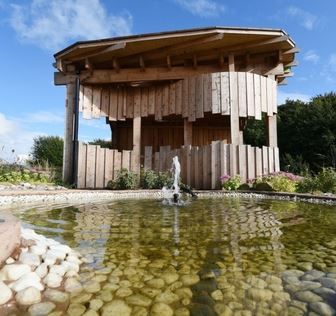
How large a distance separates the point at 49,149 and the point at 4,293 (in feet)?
59.6

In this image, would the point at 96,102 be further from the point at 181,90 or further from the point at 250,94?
the point at 250,94

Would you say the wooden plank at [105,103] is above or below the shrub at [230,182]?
above

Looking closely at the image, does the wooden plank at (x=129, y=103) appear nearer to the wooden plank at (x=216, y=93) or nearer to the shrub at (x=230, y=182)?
the wooden plank at (x=216, y=93)

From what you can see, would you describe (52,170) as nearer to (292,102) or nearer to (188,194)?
(188,194)

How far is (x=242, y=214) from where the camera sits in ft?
17.2

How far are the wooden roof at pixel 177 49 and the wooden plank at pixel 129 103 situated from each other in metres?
0.94

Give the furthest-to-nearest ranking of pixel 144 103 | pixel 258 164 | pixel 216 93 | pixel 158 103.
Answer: pixel 144 103
pixel 158 103
pixel 216 93
pixel 258 164

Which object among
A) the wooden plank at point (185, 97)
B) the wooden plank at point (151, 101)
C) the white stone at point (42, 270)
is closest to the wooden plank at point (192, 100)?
the wooden plank at point (185, 97)

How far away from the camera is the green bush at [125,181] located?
1045 cm

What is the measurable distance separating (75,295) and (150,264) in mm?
759

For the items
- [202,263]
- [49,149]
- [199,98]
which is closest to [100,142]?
[49,149]

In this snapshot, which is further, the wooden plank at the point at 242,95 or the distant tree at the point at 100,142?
the distant tree at the point at 100,142

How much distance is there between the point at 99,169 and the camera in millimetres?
11148

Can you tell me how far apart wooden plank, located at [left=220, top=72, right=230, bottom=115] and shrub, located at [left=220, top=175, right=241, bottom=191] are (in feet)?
7.57
